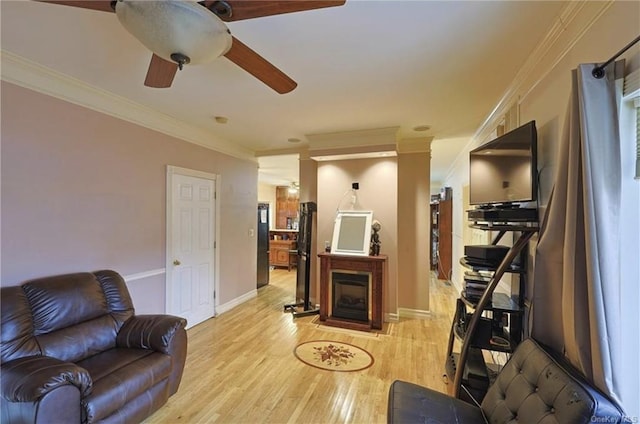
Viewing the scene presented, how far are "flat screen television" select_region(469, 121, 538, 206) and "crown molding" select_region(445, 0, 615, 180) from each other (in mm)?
430

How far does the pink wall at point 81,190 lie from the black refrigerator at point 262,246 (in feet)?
6.90

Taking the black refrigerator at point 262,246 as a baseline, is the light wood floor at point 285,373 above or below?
below

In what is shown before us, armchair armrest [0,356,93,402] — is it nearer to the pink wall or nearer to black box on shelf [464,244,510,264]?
the pink wall

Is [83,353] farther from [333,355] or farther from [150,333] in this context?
[333,355]

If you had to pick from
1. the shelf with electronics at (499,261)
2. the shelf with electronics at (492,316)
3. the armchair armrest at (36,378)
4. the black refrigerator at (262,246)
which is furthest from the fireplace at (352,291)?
the armchair armrest at (36,378)

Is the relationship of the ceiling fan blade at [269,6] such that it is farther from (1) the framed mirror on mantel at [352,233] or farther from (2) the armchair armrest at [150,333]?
(1) the framed mirror on mantel at [352,233]

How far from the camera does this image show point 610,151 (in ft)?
3.91

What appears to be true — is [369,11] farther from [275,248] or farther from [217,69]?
[275,248]

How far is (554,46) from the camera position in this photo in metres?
1.76

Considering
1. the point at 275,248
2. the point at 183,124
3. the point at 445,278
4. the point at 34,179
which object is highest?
the point at 183,124

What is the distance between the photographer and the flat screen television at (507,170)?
1773mm

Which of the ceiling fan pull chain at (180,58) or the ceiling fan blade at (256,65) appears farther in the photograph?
the ceiling fan blade at (256,65)

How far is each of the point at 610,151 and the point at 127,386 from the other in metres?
2.84

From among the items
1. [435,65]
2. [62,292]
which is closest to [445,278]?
[435,65]
